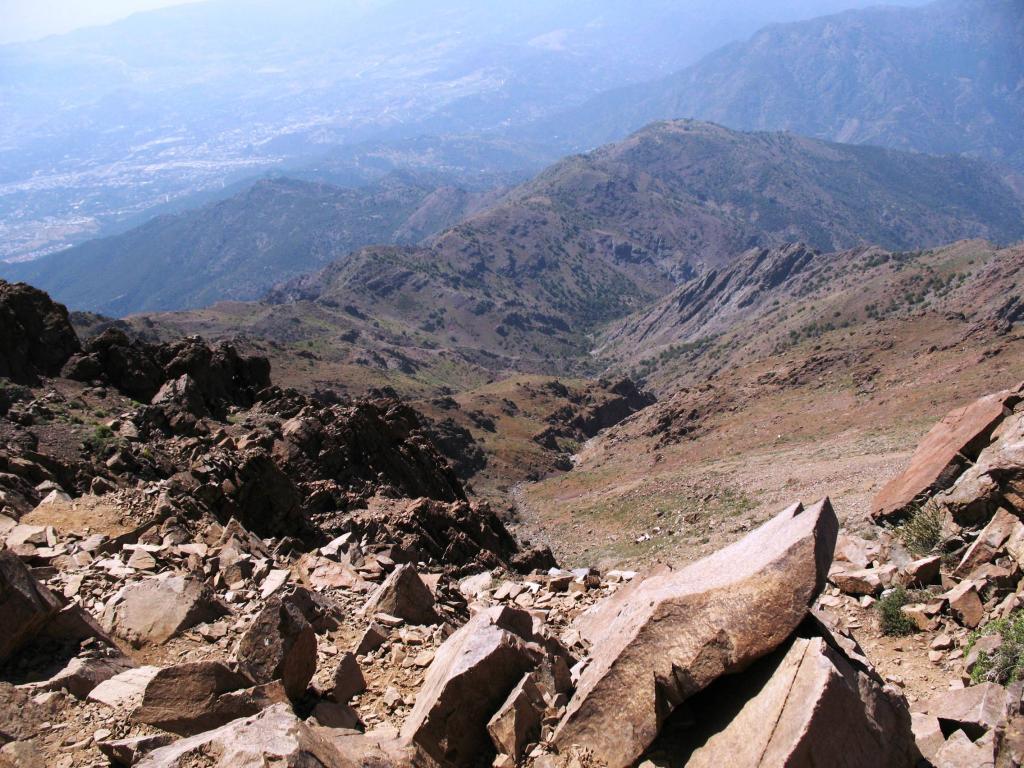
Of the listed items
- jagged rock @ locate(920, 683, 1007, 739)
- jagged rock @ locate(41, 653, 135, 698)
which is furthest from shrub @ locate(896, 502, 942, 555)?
jagged rock @ locate(41, 653, 135, 698)

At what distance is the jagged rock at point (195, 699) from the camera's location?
287 inches

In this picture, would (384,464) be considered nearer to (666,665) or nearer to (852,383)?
(666,665)

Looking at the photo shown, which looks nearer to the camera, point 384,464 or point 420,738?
point 420,738

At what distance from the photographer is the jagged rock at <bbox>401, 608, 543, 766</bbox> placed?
788cm

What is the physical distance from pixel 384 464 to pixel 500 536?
673 centimetres

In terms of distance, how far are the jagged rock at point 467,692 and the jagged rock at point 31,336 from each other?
73.1 feet

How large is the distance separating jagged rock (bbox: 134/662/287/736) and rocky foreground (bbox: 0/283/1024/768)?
20mm

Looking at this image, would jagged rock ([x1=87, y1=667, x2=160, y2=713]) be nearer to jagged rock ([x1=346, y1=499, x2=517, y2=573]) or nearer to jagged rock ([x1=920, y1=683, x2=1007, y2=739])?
jagged rock ([x1=920, y1=683, x2=1007, y2=739])

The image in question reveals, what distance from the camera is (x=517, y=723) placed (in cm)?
795

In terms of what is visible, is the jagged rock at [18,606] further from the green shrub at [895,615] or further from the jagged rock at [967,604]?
the jagged rock at [967,604]

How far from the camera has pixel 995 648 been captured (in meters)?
9.74

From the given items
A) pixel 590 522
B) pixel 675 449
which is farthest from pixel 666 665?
pixel 675 449

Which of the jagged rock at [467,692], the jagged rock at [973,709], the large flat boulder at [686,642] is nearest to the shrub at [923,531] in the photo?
the jagged rock at [973,709]

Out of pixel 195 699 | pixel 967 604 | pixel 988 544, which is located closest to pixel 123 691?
pixel 195 699
